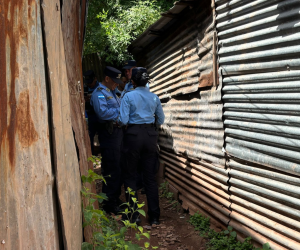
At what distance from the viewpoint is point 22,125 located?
1.56 m

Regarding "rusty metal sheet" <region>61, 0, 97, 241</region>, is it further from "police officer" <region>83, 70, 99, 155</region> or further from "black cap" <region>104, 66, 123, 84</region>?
"police officer" <region>83, 70, 99, 155</region>

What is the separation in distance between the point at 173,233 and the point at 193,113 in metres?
1.91

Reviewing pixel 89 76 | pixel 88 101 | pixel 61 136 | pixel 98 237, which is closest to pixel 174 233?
pixel 98 237

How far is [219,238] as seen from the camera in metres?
4.71

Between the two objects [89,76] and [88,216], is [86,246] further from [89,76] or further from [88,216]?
[89,76]

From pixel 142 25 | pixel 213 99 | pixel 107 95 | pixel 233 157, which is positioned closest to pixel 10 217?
pixel 233 157

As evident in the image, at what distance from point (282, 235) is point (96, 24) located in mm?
9333

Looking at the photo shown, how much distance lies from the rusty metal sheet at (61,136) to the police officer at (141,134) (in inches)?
118

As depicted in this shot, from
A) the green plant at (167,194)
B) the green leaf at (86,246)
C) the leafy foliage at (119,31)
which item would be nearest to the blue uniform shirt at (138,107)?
the green plant at (167,194)

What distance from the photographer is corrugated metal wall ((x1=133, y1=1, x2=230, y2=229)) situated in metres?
4.88

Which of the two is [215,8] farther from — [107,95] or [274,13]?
[107,95]

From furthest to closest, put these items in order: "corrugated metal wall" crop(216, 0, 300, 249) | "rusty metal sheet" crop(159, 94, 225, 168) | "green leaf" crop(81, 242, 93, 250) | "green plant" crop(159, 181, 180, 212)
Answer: "green plant" crop(159, 181, 180, 212) < "rusty metal sheet" crop(159, 94, 225, 168) < "corrugated metal wall" crop(216, 0, 300, 249) < "green leaf" crop(81, 242, 93, 250)

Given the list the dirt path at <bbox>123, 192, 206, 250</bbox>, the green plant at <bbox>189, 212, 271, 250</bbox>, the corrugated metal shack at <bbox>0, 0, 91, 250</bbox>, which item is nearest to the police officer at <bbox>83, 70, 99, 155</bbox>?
the dirt path at <bbox>123, 192, 206, 250</bbox>

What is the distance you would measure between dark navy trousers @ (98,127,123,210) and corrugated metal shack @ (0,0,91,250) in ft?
11.9
